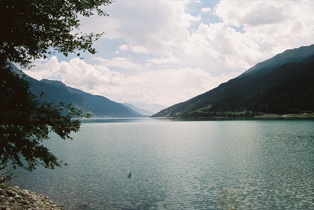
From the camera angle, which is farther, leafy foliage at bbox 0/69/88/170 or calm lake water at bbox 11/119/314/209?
calm lake water at bbox 11/119/314/209

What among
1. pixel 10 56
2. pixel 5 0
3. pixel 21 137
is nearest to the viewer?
pixel 5 0

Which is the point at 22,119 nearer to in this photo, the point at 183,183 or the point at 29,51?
the point at 29,51

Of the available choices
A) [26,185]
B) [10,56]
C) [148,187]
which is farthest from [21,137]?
[26,185]

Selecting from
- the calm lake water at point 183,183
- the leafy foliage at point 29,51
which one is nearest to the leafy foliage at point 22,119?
the leafy foliage at point 29,51

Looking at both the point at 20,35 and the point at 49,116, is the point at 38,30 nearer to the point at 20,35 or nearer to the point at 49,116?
the point at 20,35

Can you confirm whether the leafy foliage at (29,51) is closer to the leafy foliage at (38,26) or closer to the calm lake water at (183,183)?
the leafy foliage at (38,26)

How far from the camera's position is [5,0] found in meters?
14.6

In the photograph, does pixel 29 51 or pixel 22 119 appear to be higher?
pixel 29 51

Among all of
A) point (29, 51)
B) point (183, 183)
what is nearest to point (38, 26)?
point (29, 51)

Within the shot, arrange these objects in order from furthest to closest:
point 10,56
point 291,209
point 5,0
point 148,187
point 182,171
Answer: point 182,171, point 148,187, point 291,209, point 10,56, point 5,0

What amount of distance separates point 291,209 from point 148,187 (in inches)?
687

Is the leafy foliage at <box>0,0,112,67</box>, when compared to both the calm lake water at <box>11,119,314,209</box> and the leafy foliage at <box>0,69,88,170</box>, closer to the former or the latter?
the leafy foliage at <box>0,69,88,170</box>

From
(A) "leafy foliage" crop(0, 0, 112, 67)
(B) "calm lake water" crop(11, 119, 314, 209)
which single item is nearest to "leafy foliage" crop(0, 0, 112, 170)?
(A) "leafy foliage" crop(0, 0, 112, 67)

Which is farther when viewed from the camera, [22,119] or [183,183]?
[183,183]
